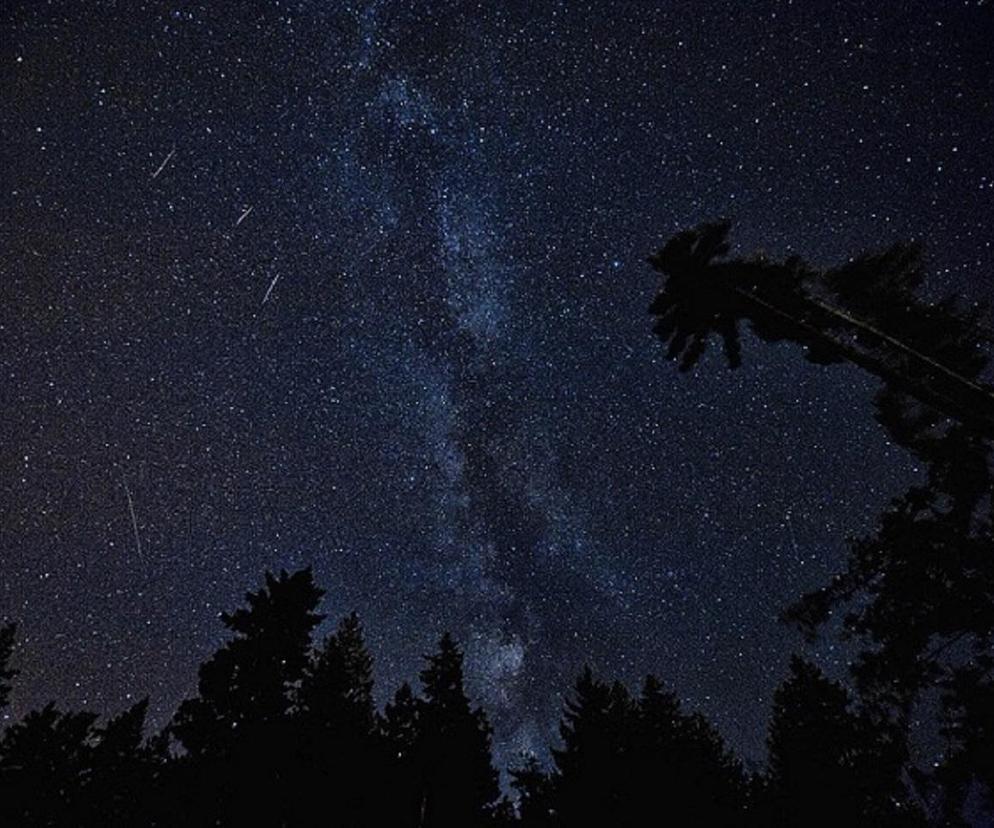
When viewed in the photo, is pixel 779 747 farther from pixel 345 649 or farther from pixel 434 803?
pixel 345 649

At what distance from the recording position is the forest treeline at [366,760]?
12781 millimetres

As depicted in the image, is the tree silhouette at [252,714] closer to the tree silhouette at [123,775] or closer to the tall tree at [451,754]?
the tree silhouette at [123,775]

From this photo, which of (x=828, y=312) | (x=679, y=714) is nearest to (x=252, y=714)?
(x=828, y=312)

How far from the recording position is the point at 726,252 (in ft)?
13.1

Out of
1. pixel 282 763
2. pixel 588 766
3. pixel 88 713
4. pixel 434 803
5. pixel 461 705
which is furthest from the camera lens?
pixel 88 713

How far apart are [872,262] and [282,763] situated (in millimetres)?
15395

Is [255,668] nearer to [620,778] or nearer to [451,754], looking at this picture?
[451,754]

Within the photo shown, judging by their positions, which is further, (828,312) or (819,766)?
(819,766)

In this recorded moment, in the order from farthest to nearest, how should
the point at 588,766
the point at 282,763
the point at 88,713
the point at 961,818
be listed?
the point at 88,713 < the point at 588,766 < the point at 282,763 < the point at 961,818

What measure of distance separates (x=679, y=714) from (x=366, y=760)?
18.8 metres

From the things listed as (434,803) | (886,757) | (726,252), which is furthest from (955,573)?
(434,803)

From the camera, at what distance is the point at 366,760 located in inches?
672

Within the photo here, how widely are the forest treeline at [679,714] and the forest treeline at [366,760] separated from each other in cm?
7

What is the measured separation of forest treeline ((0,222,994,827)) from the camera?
4.13 metres
